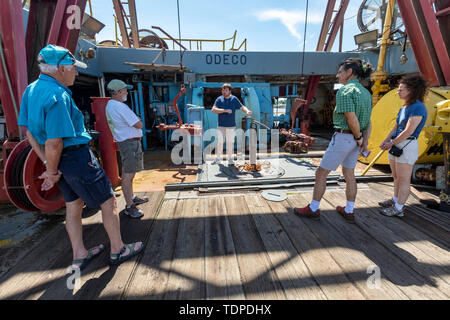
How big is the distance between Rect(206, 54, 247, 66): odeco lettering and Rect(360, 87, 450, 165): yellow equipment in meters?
5.42

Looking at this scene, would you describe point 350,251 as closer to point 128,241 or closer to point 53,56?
point 128,241

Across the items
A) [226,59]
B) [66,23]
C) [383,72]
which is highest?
[226,59]

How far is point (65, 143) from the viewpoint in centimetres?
180

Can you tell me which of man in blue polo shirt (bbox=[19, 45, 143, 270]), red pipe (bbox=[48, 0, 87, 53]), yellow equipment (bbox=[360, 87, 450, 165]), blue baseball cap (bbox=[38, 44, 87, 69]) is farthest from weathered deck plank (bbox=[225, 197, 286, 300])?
red pipe (bbox=[48, 0, 87, 53])

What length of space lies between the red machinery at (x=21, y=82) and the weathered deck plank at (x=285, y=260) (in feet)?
8.80

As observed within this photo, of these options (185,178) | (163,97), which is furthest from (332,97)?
(185,178)

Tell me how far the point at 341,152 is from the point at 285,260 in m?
1.39

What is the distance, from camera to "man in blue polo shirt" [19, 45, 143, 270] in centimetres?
166

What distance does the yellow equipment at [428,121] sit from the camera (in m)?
3.08

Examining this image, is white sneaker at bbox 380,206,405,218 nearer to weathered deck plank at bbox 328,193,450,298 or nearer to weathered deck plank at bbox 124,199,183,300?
weathered deck plank at bbox 328,193,450,298

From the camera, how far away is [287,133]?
698cm

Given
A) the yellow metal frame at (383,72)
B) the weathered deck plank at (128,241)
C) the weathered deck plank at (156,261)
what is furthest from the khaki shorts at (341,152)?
the yellow metal frame at (383,72)

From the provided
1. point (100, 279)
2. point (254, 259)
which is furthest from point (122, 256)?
point (254, 259)

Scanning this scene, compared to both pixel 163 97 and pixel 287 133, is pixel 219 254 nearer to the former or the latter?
pixel 287 133
